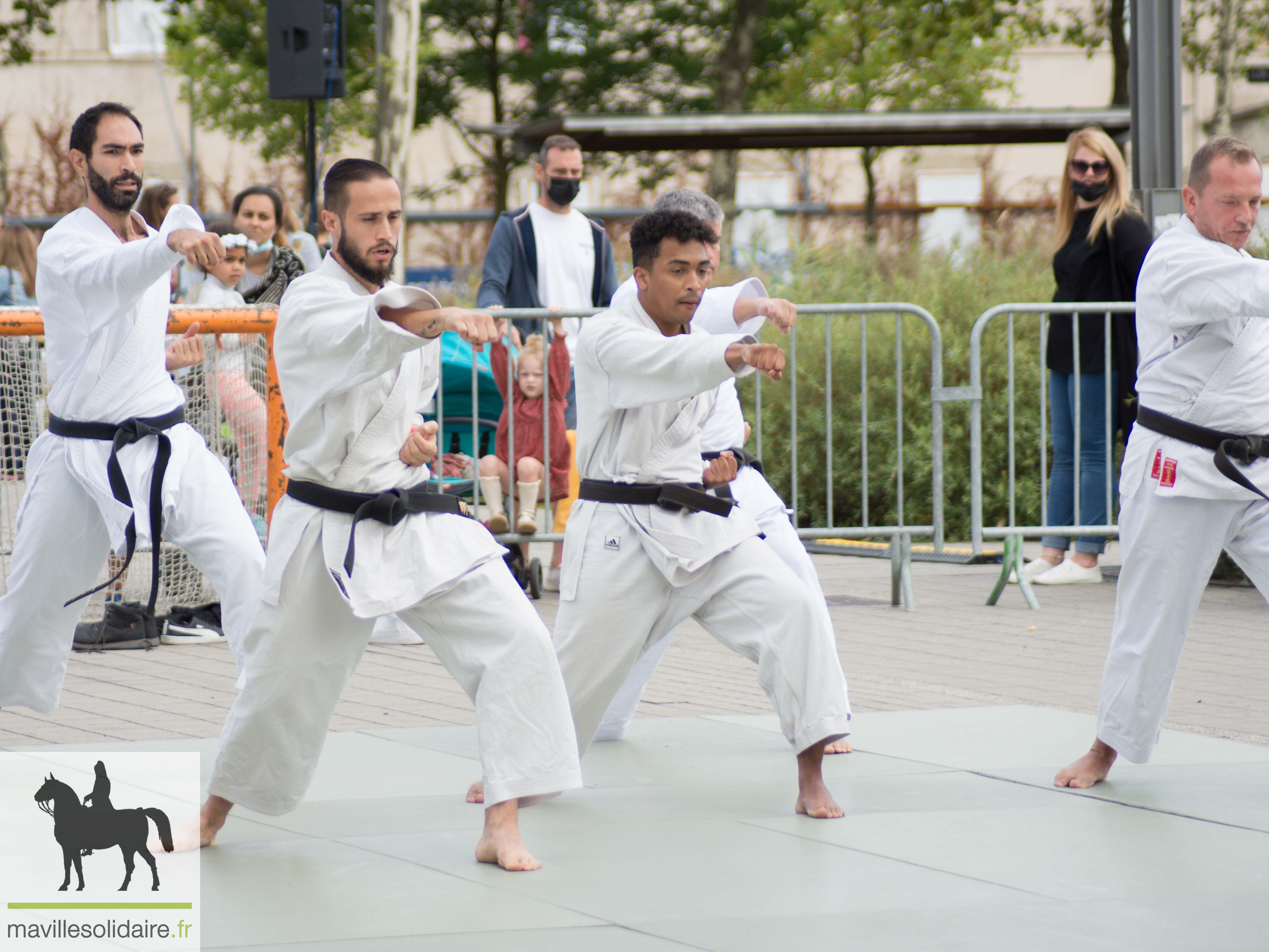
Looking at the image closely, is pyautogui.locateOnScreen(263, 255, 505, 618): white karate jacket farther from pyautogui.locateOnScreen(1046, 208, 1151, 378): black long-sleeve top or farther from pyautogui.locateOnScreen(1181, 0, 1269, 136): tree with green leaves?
pyautogui.locateOnScreen(1181, 0, 1269, 136): tree with green leaves

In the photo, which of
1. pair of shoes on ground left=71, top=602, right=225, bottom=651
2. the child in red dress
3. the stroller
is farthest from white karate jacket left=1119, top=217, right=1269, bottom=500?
the stroller

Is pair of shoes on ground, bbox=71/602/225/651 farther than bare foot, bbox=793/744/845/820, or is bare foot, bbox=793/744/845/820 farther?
pair of shoes on ground, bbox=71/602/225/651

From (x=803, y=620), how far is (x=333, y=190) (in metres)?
1.77

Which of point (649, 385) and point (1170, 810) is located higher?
point (649, 385)

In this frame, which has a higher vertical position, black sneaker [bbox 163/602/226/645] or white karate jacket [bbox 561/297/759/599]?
white karate jacket [bbox 561/297/759/599]

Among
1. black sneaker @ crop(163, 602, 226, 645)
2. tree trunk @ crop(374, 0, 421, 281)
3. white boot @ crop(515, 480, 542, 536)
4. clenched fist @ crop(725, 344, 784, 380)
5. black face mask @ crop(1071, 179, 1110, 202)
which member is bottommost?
black sneaker @ crop(163, 602, 226, 645)

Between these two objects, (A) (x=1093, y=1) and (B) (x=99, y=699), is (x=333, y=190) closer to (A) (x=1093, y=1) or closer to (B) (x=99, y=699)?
(B) (x=99, y=699)

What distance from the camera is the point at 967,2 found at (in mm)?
24500

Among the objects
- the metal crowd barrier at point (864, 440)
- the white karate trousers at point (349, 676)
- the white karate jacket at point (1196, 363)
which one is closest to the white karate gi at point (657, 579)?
the white karate trousers at point (349, 676)

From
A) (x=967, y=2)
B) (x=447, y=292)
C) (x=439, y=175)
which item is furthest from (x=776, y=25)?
(x=439, y=175)

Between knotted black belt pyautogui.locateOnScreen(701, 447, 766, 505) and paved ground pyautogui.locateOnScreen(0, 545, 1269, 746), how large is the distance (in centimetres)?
106

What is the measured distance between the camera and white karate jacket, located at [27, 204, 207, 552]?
548 cm

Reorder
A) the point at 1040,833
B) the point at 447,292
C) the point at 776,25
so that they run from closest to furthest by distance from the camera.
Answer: the point at 1040,833, the point at 447,292, the point at 776,25

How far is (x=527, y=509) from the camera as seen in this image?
9.21m
